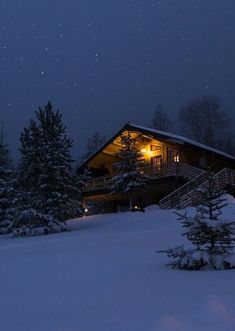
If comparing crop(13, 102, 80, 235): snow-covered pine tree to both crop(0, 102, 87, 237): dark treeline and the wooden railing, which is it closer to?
crop(0, 102, 87, 237): dark treeline

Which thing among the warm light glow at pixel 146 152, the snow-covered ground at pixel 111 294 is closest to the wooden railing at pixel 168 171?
the warm light glow at pixel 146 152

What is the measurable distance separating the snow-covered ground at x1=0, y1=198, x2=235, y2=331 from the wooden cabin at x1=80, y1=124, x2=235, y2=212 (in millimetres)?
19131

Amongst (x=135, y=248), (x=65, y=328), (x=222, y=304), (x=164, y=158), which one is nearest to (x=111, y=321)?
(x=65, y=328)

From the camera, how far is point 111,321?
19.2 feet

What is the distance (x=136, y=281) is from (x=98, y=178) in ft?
107

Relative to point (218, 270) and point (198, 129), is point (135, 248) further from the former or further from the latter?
point (198, 129)

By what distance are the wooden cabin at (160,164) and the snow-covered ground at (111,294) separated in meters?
19.1

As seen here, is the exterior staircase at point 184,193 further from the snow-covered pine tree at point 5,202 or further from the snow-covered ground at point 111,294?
the snow-covered ground at point 111,294

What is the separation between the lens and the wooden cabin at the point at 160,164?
34.4 metres

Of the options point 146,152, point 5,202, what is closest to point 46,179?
point 5,202

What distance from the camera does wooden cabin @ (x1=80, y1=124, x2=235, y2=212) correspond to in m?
34.4

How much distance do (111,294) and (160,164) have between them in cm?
2880

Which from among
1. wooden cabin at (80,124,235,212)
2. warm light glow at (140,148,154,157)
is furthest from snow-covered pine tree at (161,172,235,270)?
warm light glow at (140,148,154,157)

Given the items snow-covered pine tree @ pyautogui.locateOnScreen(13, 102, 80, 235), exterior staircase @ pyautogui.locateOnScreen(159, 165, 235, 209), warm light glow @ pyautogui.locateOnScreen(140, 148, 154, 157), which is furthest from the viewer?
warm light glow @ pyautogui.locateOnScreen(140, 148, 154, 157)
